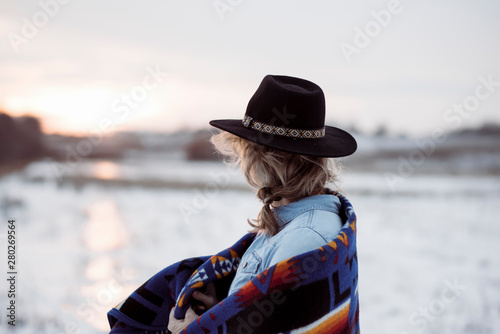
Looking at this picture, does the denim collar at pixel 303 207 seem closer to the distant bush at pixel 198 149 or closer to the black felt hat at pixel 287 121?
the black felt hat at pixel 287 121

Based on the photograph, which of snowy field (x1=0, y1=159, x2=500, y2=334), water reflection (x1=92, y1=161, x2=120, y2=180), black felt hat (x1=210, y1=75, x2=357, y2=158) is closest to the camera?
black felt hat (x1=210, y1=75, x2=357, y2=158)

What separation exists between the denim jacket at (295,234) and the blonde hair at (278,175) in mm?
38

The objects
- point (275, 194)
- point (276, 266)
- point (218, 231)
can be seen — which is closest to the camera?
point (276, 266)

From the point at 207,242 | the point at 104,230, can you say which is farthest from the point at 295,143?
the point at 104,230

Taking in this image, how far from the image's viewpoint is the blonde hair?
5.32 ft

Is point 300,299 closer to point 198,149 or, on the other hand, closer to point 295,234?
point 295,234

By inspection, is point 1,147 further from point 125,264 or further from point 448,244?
point 448,244

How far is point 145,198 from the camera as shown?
10.9 metres

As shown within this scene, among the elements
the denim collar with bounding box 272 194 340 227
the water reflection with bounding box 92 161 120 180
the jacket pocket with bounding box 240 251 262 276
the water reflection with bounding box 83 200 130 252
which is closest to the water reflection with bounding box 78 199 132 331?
the water reflection with bounding box 83 200 130 252

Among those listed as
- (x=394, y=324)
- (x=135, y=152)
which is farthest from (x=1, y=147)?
(x=394, y=324)

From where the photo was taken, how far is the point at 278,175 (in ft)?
5.34

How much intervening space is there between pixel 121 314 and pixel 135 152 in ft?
57.9

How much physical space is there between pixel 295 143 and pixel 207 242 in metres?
5.32

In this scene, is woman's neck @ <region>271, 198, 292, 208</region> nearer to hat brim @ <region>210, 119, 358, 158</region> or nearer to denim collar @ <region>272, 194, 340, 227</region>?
denim collar @ <region>272, 194, 340, 227</region>
